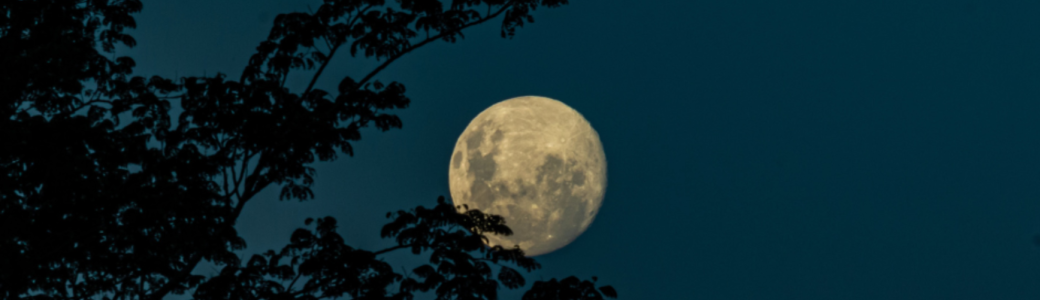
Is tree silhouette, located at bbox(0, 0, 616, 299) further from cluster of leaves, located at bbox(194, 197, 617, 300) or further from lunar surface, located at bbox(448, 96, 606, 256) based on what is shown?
lunar surface, located at bbox(448, 96, 606, 256)

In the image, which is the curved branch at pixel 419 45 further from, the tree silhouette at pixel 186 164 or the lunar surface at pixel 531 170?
the lunar surface at pixel 531 170

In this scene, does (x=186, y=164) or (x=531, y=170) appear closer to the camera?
(x=186, y=164)

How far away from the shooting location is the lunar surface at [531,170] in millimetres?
19391

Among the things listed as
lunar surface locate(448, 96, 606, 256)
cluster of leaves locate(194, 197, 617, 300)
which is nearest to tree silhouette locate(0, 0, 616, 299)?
cluster of leaves locate(194, 197, 617, 300)

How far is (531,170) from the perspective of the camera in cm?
1945

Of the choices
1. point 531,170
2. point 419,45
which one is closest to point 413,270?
point 419,45

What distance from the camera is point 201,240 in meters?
10.3

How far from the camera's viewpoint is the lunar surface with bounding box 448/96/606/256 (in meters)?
19.4

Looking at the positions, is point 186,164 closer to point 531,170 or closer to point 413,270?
point 413,270

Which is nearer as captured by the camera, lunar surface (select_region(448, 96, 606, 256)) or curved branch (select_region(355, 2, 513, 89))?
curved branch (select_region(355, 2, 513, 89))

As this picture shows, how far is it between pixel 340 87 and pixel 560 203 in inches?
399

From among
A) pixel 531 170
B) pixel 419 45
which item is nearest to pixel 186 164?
pixel 419 45

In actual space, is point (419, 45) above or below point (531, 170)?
below

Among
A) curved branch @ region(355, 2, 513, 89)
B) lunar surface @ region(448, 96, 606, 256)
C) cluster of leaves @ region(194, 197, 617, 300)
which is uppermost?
lunar surface @ region(448, 96, 606, 256)
